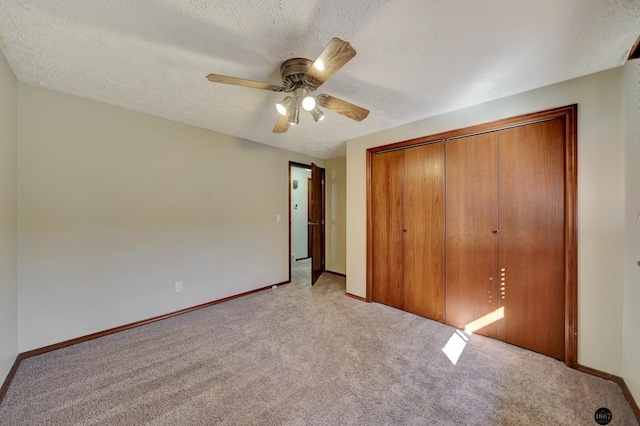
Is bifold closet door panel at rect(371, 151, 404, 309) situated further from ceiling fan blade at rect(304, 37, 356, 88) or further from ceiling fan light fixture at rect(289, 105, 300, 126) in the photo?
ceiling fan blade at rect(304, 37, 356, 88)

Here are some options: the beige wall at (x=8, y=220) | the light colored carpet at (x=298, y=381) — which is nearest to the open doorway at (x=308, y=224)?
the light colored carpet at (x=298, y=381)

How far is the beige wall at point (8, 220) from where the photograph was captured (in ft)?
5.30

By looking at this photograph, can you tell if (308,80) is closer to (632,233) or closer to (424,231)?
(424,231)

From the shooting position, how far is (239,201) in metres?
3.44

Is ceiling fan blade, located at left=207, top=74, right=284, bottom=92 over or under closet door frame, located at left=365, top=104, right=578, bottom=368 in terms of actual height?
over

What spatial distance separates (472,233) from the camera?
2398mm

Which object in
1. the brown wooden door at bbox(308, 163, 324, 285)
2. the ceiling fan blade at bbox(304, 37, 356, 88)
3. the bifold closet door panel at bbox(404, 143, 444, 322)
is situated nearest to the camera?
the ceiling fan blade at bbox(304, 37, 356, 88)

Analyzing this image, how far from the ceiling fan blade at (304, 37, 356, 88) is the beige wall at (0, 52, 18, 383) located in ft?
6.93

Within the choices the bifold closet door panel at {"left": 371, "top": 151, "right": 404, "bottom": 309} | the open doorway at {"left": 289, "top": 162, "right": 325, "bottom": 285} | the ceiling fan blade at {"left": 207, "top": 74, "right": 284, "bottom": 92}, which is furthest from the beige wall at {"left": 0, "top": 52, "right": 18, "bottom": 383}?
the bifold closet door panel at {"left": 371, "top": 151, "right": 404, "bottom": 309}

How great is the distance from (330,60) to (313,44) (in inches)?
11.6

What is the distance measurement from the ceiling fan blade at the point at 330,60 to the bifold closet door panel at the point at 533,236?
183 cm

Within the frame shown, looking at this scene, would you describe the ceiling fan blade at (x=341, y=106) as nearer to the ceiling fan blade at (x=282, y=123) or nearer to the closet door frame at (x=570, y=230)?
the ceiling fan blade at (x=282, y=123)

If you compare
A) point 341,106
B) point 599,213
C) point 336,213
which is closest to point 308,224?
point 336,213

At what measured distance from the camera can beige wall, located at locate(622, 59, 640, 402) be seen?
153 cm
